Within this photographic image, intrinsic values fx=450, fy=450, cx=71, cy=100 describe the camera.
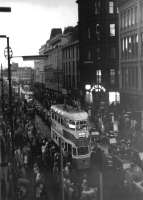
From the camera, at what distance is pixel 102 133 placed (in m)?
36.6

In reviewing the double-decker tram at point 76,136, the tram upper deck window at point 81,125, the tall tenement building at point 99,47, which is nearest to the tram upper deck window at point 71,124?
the double-decker tram at point 76,136

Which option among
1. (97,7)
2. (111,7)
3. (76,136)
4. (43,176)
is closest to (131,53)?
(111,7)

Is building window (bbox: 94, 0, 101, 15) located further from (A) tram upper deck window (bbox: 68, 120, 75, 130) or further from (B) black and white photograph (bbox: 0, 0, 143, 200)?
(A) tram upper deck window (bbox: 68, 120, 75, 130)

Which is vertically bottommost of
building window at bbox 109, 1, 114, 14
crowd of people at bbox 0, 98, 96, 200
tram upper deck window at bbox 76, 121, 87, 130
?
crowd of people at bbox 0, 98, 96, 200

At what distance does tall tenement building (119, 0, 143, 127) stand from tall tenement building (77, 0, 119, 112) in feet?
36.6

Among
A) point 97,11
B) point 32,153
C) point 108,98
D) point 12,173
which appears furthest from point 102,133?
point 97,11

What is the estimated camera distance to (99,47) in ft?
244

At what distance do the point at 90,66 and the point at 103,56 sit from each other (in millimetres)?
2754

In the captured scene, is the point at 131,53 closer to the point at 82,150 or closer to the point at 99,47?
the point at 99,47

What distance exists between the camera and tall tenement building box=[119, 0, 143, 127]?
5244 cm

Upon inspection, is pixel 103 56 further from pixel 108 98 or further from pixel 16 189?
pixel 16 189

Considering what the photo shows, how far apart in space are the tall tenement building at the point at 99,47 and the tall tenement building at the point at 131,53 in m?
11.2

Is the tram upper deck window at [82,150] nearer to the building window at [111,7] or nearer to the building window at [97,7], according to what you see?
the building window at [97,7]

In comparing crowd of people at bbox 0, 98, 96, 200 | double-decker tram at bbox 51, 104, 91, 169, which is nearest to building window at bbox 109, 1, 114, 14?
crowd of people at bbox 0, 98, 96, 200
